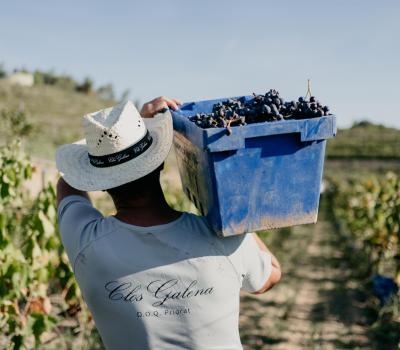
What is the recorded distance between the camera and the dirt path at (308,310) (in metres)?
5.68

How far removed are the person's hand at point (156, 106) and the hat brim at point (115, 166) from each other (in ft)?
0.33

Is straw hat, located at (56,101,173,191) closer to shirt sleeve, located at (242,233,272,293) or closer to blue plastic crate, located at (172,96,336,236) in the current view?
blue plastic crate, located at (172,96,336,236)

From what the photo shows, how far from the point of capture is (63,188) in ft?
6.40

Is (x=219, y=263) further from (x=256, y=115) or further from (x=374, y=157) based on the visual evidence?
(x=374, y=157)

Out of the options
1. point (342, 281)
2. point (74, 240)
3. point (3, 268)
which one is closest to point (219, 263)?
point (74, 240)

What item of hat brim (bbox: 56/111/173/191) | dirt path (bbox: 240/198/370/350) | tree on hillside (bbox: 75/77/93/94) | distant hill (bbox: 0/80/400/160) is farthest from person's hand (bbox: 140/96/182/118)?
tree on hillside (bbox: 75/77/93/94)

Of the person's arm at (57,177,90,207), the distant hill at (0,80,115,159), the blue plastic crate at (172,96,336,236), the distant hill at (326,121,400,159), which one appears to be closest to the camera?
the blue plastic crate at (172,96,336,236)

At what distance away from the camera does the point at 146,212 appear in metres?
1.72

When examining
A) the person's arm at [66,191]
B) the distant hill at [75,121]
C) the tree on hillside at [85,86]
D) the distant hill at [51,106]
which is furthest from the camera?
the tree on hillside at [85,86]

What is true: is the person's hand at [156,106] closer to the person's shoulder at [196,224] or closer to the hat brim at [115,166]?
the hat brim at [115,166]

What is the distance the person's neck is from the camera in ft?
5.59

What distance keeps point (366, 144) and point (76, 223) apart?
43643 mm

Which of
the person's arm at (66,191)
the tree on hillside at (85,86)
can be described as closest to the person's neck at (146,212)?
the person's arm at (66,191)

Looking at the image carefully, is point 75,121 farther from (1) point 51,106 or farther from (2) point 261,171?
(2) point 261,171
